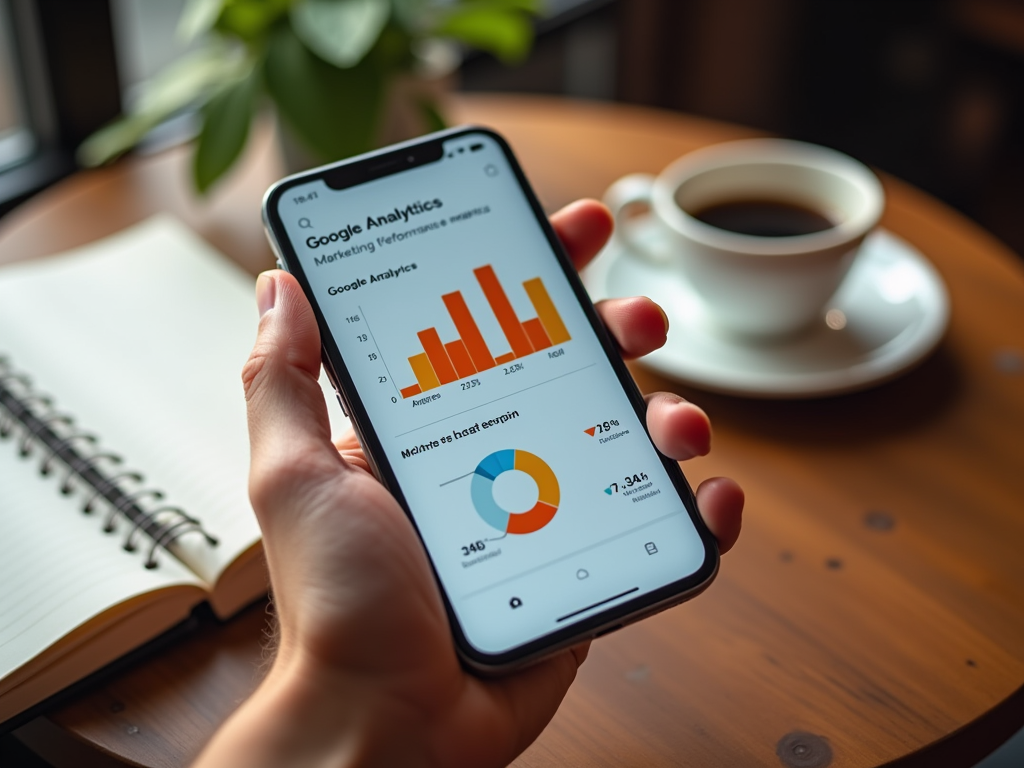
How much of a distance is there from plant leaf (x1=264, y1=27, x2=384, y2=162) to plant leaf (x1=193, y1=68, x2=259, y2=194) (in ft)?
0.09

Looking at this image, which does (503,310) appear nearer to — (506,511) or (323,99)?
(506,511)

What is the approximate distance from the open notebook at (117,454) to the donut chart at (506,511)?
147mm

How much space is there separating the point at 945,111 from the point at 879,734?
5.62 ft

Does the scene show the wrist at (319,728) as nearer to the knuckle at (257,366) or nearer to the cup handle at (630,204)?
the knuckle at (257,366)

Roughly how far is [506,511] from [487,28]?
522 mm

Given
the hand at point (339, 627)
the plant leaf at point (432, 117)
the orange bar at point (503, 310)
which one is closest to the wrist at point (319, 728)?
the hand at point (339, 627)

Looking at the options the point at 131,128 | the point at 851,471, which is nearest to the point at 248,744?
the point at 851,471

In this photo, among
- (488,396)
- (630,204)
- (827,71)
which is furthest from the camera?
(827,71)

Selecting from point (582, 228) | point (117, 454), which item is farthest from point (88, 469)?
point (582, 228)

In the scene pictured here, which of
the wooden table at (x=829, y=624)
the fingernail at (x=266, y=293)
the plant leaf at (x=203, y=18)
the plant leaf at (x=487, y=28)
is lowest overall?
the wooden table at (x=829, y=624)

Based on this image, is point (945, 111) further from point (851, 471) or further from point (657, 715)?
point (657, 715)

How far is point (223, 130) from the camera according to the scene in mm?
846

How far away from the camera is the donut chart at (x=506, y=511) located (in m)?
0.54

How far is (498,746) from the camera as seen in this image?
0.50 meters
